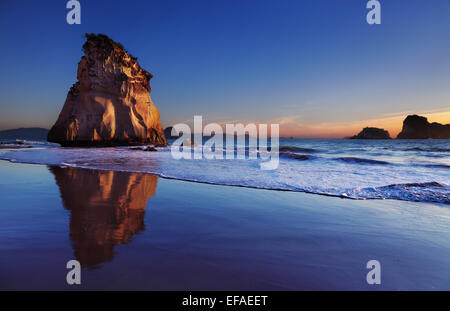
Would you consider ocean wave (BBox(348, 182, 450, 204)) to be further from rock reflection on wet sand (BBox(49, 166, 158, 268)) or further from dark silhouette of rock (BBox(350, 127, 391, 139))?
dark silhouette of rock (BBox(350, 127, 391, 139))

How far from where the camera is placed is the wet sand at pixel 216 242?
1.58m

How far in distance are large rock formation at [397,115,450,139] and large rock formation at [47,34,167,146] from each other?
107 meters

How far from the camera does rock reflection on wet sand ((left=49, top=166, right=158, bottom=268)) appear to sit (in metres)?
1.97

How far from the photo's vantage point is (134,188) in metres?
4.62

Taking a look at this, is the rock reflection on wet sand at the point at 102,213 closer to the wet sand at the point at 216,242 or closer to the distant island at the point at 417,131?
the wet sand at the point at 216,242

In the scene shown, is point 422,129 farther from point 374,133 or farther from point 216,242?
point 216,242

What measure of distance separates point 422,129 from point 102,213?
380ft

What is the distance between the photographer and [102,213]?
2980 mm

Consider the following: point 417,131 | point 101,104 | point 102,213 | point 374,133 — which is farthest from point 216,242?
point 417,131

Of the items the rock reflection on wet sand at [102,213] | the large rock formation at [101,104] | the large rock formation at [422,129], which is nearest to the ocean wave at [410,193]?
the rock reflection on wet sand at [102,213]

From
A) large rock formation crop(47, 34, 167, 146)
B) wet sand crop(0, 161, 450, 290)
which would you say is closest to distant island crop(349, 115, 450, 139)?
large rock formation crop(47, 34, 167, 146)
